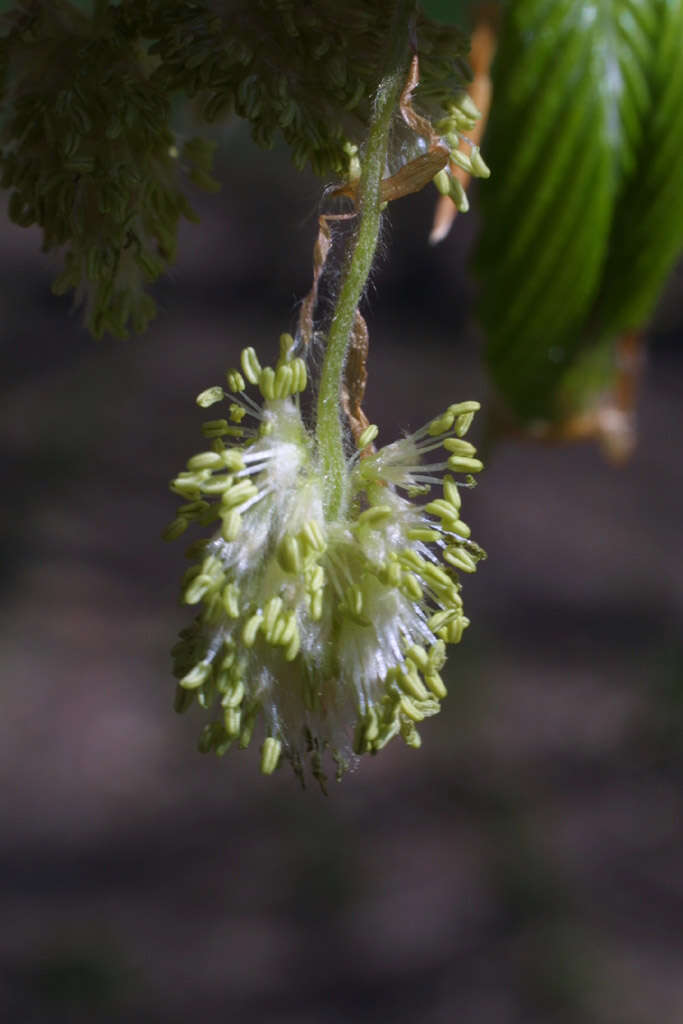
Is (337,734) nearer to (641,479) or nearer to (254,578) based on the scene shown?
(254,578)

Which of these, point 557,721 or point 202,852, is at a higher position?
point 557,721

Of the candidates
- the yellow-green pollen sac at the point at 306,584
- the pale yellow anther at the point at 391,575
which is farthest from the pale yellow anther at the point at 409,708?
the pale yellow anther at the point at 391,575

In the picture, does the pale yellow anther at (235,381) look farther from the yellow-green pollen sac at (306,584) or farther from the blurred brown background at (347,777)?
the blurred brown background at (347,777)

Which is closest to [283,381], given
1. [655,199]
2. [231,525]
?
[231,525]

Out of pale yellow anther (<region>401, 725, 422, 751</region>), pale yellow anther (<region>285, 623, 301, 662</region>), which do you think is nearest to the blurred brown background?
pale yellow anther (<region>401, 725, 422, 751</region>)

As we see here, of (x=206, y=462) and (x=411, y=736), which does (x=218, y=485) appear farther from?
(x=411, y=736)

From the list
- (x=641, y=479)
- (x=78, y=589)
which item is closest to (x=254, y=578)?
(x=78, y=589)
